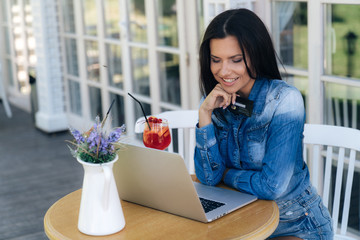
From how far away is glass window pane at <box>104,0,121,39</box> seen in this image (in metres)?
4.52

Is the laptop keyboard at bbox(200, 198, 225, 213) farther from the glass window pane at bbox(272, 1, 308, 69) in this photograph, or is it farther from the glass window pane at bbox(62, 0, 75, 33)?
the glass window pane at bbox(62, 0, 75, 33)

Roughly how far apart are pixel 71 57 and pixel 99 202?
4180 millimetres

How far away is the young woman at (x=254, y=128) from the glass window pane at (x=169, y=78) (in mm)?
1979

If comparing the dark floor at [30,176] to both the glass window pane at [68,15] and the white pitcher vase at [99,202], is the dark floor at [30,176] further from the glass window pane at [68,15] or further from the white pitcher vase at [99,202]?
the white pitcher vase at [99,202]

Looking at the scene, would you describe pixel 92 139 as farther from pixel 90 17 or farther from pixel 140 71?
pixel 90 17

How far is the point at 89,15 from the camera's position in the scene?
500 centimetres

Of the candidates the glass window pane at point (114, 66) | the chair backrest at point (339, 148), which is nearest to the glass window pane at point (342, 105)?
the chair backrest at point (339, 148)

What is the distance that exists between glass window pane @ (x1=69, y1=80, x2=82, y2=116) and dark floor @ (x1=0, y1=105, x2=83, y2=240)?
0.26 meters

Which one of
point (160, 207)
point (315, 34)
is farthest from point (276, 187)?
point (315, 34)

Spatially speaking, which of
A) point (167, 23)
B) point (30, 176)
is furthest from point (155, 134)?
point (30, 176)

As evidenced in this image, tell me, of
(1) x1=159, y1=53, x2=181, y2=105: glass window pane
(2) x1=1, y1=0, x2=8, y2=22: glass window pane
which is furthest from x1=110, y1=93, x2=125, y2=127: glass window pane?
(2) x1=1, y1=0, x2=8, y2=22: glass window pane

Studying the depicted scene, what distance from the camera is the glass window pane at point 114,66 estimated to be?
4.62 metres

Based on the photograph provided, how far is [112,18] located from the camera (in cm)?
460

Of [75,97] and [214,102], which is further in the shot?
[75,97]
